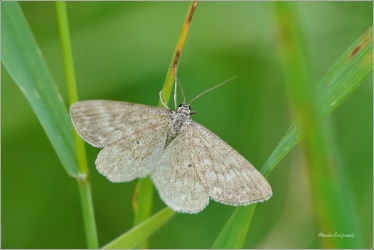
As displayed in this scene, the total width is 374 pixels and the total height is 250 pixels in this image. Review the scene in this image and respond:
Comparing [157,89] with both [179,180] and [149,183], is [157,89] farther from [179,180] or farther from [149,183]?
[149,183]

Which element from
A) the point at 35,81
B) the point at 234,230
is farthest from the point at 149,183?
the point at 35,81

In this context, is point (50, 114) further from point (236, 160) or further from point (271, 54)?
point (271, 54)

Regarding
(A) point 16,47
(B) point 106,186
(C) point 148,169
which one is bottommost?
(B) point 106,186

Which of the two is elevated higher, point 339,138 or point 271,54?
point 271,54

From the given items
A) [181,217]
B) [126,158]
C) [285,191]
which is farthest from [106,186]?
[285,191]

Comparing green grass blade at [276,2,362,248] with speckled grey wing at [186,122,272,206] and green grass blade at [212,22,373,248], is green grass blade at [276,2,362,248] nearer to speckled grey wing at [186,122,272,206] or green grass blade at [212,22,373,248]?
green grass blade at [212,22,373,248]

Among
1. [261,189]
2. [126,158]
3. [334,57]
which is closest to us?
[261,189]
